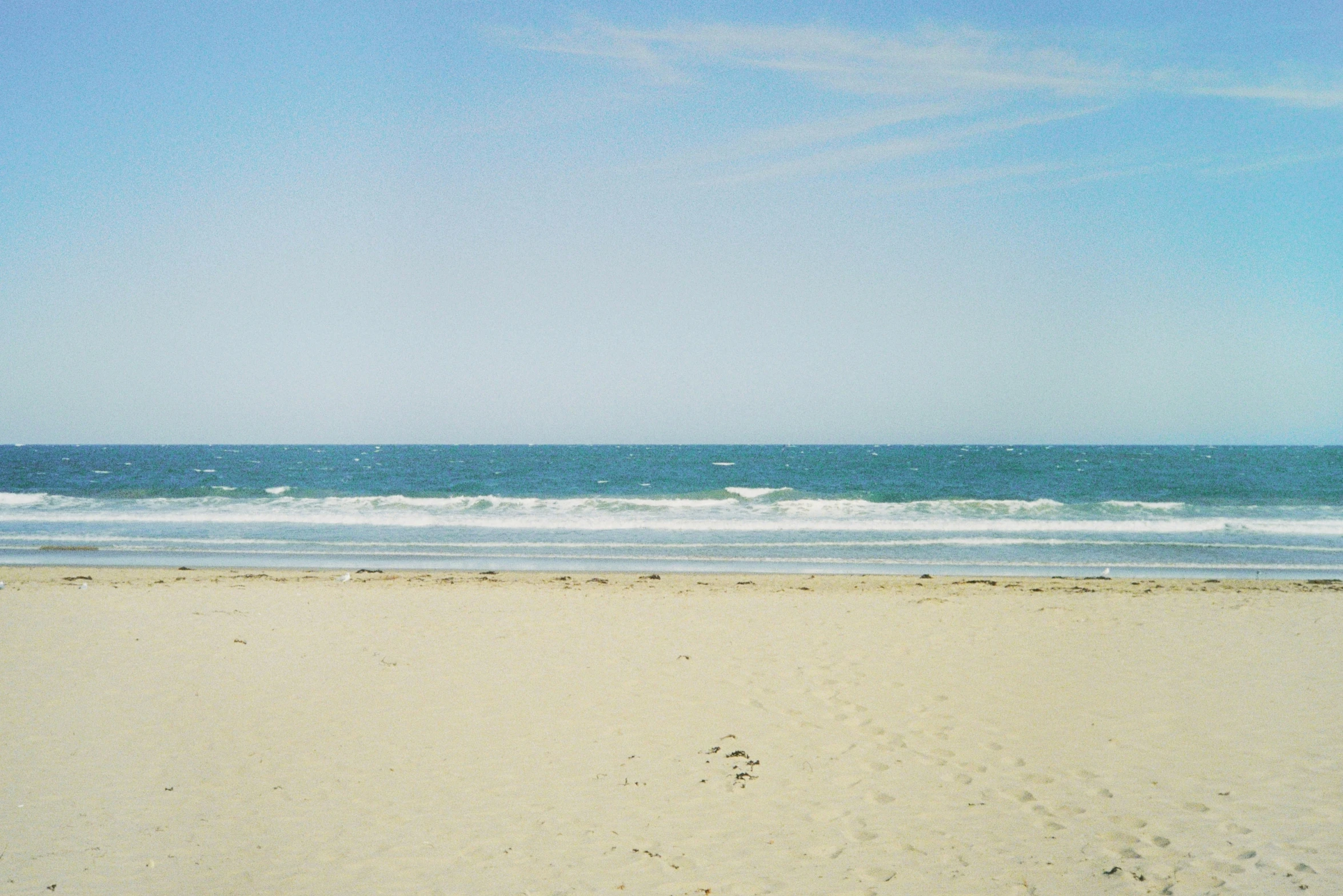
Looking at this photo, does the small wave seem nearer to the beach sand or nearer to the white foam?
the white foam

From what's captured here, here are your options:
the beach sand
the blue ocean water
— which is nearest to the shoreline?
the blue ocean water

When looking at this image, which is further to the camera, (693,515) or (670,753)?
(693,515)

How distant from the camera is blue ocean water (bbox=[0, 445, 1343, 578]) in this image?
17422 mm

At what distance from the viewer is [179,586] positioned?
42.7 feet

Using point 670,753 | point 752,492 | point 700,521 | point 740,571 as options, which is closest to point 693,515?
point 700,521

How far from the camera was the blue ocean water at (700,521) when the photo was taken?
17.4 meters

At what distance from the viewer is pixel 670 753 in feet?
19.1

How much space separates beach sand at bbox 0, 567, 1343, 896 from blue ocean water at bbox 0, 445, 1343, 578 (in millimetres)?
6680

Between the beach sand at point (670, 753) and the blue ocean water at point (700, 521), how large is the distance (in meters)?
6.68

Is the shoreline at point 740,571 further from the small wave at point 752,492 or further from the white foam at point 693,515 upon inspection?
the small wave at point 752,492

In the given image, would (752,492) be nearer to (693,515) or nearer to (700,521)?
(693,515)

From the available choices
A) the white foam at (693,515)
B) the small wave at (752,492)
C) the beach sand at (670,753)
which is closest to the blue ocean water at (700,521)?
the white foam at (693,515)

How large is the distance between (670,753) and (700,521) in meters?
19.0

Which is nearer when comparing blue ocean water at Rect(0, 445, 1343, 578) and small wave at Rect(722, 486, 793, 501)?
blue ocean water at Rect(0, 445, 1343, 578)
